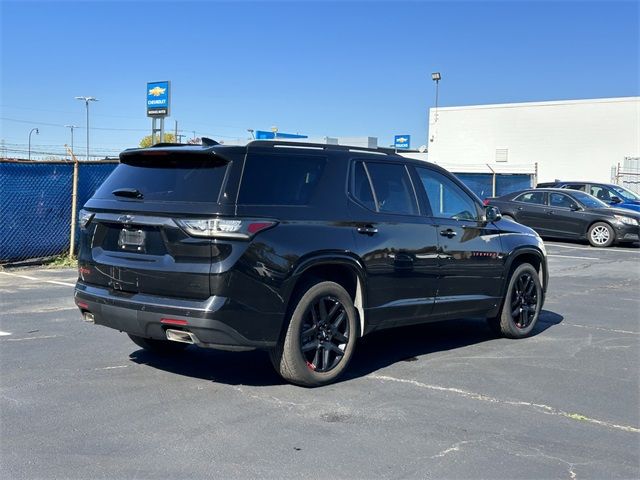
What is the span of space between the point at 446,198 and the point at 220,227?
110 inches

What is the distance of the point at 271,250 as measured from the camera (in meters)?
5.01

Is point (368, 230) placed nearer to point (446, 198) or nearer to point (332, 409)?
point (446, 198)

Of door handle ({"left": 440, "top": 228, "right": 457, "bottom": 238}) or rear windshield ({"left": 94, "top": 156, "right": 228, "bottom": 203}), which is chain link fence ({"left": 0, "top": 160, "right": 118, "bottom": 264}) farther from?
door handle ({"left": 440, "top": 228, "right": 457, "bottom": 238})

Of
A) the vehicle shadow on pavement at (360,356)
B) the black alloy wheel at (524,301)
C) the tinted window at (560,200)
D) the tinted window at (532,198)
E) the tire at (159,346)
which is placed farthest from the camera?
the tinted window at (532,198)

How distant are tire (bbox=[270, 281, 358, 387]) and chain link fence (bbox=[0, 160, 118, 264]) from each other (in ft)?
26.7

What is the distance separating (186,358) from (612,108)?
3418 cm

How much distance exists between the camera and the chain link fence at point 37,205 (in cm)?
1173

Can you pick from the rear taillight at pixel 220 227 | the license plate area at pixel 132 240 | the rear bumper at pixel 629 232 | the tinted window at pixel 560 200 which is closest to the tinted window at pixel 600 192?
the tinted window at pixel 560 200

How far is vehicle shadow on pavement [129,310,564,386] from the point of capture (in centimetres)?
586

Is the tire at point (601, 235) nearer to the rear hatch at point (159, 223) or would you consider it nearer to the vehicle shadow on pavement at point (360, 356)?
the vehicle shadow on pavement at point (360, 356)

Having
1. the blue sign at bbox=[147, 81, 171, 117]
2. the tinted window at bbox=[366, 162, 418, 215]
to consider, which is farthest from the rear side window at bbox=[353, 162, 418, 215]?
the blue sign at bbox=[147, 81, 171, 117]

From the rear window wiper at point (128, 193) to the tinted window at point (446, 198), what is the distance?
8.64 ft

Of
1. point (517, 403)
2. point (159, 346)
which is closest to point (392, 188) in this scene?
point (517, 403)

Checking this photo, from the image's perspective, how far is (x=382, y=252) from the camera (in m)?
5.87
